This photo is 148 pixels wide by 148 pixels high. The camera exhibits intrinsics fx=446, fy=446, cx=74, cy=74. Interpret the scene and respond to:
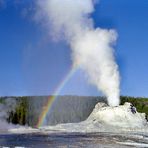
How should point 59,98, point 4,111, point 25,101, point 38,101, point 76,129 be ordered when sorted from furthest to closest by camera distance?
point 59,98 < point 38,101 < point 25,101 < point 4,111 < point 76,129

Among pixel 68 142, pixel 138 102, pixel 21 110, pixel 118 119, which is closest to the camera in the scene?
pixel 68 142

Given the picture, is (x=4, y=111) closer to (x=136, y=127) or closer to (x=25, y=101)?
(x=25, y=101)

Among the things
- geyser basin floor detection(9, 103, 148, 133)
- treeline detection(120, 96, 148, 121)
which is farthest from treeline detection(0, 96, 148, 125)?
geyser basin floor detection(9, 103, 148, 133)

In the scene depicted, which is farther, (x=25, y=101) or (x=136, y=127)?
(x=25, y=101)

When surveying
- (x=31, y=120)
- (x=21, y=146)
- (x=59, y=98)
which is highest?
(x=59, y=98)

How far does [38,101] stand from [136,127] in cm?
3547

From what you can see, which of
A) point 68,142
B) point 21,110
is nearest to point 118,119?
point 21,110

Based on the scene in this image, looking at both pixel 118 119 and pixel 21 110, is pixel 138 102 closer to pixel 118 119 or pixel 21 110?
pixel 21 110

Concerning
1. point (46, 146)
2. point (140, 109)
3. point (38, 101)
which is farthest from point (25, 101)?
point (46, 146)

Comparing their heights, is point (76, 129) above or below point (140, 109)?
below

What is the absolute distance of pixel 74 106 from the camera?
107 meters

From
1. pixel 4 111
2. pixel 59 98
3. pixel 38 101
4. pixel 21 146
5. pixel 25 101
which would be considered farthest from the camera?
pixel 59 98

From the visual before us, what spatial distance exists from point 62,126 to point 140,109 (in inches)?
1507

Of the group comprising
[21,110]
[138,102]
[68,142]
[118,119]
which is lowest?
[68,142]
